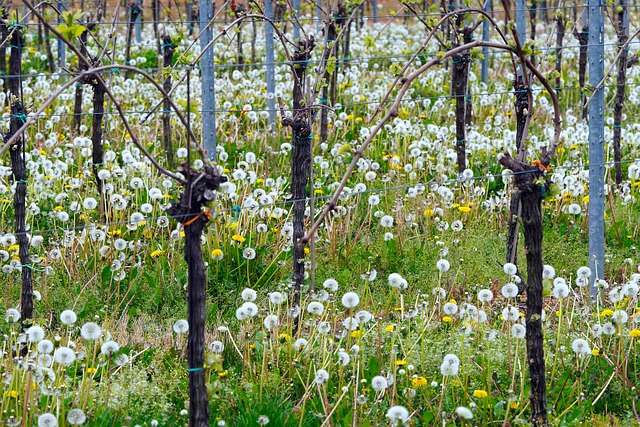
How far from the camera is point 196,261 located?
285 centimetres

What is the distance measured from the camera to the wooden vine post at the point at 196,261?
2.84m

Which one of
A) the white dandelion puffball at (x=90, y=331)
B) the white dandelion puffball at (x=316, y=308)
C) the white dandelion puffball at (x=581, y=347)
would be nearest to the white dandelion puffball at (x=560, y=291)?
the white dandelion puffball at (x=581, y=347)

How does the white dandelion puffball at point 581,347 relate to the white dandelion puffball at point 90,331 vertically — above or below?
below

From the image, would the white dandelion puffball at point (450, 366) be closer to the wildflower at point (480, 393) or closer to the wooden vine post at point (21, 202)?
the wildflower at point (480, 393)

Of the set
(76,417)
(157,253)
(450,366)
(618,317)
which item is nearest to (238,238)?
(157,253)

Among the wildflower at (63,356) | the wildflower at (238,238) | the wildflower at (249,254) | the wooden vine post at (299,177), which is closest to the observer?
the wildflower at (63,356)

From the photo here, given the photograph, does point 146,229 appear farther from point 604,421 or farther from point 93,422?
point 604,421

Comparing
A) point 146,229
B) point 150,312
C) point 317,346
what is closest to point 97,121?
point 146,229

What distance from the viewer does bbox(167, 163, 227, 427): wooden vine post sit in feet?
9.31

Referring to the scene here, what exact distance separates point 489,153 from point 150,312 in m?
3.60

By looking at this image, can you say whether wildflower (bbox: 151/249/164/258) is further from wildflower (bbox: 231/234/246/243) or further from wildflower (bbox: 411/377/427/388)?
wildflower (bbox: 411/377/427/388)

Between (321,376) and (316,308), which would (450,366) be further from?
(316,308)

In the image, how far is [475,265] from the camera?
5.25 m

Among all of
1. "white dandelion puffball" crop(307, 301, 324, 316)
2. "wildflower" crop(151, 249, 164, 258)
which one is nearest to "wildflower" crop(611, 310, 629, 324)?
"white dandelion puffball" crop(307, 301, 324, 316)
